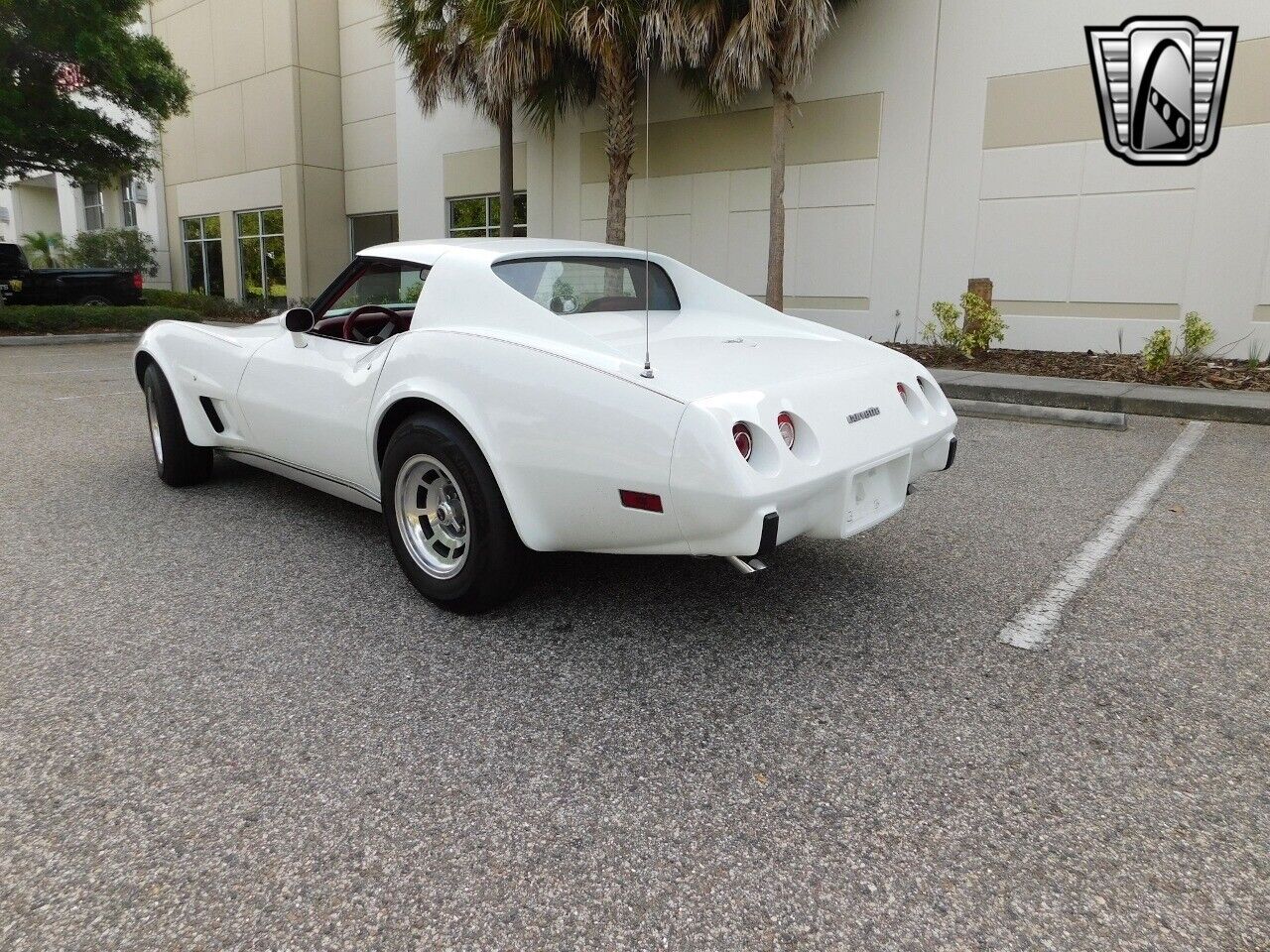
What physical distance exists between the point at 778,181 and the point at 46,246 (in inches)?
1051

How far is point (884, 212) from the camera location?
12508 millimetres

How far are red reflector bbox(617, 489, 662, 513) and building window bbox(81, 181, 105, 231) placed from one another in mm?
33659

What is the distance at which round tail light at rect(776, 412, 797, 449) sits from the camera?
265cm

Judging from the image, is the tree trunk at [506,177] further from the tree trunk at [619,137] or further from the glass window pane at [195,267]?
the glass window pane at [195,267]

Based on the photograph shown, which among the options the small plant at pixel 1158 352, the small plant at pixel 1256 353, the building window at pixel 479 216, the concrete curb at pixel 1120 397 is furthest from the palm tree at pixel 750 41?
the building window at pixel 479 216

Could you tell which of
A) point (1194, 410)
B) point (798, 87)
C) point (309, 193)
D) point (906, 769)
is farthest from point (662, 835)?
point (309, 193)

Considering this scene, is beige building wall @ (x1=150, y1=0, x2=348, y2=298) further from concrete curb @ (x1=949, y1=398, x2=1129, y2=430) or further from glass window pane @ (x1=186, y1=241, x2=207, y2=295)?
concrete curb @ (x1=949, y1=398, x2=1129, y2=430)

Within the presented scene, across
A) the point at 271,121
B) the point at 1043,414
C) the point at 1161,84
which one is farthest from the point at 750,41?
the point at 271,121

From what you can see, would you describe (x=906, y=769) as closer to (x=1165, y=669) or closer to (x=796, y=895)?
(x=796, y=895)

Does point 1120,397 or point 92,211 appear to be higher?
point 92,211

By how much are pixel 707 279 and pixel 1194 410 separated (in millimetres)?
5860

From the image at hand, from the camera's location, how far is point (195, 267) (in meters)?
25.3

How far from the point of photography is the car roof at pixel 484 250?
3410 mm

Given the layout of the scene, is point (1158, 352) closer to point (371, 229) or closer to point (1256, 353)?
point (1256, 353)
